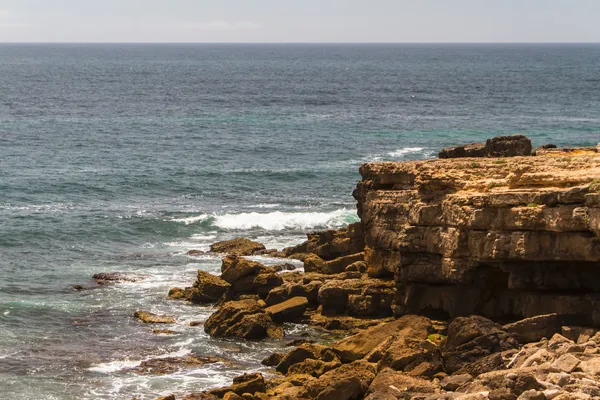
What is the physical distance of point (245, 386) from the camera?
3091 cm

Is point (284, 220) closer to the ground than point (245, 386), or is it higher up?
closer to the ground

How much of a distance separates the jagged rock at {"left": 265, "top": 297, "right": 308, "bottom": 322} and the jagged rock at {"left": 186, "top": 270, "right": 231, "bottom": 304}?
12.4 ft

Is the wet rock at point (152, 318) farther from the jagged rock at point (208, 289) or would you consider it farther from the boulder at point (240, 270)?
the boulder at point (240, 270)

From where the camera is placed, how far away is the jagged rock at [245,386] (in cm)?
3091

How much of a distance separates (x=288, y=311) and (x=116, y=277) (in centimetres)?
1172

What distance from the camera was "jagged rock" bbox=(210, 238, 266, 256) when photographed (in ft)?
175

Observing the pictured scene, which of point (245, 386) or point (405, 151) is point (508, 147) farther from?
point (405, 151)

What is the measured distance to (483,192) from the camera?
3497 cm

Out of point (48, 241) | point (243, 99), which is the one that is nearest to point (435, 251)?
point (48, 241)

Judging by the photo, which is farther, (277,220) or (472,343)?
(277,220)

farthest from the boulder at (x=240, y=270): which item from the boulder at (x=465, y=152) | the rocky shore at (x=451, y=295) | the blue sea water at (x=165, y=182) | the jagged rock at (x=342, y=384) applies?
the jagged rock at (x=342, y=384)

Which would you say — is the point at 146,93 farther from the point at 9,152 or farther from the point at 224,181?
the point at 224,181

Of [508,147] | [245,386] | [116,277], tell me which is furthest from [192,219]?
[245,386]

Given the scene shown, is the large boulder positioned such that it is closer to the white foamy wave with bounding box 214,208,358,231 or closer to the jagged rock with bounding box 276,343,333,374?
the jagged rock with bounding box 276,343,333,374
